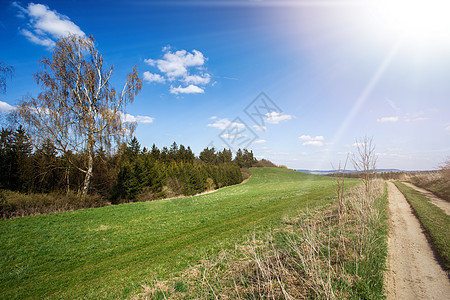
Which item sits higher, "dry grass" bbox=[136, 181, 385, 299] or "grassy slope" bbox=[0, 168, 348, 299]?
"dry grass" bbox=[136, 181, 385, 299]

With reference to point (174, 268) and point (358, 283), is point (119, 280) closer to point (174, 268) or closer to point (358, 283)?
point (174, 268)

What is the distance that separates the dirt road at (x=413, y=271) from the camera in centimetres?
360

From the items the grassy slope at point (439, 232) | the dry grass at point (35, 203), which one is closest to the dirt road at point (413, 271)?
the grassy slope at point (439, 232)

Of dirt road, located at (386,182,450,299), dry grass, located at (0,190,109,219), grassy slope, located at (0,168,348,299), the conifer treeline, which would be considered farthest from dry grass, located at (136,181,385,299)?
the conifer treeline

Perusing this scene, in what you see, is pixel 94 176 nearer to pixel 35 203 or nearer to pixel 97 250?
pixel 35 203

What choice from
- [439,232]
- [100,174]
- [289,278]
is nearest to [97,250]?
[289,278]

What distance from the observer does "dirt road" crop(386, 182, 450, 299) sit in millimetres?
3604

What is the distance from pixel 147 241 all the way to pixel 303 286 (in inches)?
282

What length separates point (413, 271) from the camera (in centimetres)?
436

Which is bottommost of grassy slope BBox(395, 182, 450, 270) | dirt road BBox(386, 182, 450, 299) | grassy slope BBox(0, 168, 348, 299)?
grassy slope BBox(0, 168, 348, 299)

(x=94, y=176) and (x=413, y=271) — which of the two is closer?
(x=413, y=271)

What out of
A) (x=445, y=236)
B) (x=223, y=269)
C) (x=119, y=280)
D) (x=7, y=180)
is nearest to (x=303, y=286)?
(x=223, y=269)

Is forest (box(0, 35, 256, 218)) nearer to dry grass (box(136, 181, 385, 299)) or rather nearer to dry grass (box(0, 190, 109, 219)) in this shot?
dry grass (box(0, 190, 109, 219))

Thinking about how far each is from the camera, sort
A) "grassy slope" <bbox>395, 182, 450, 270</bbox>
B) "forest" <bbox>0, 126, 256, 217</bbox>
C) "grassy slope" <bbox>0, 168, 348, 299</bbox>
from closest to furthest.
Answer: "grassy slope" <bbox>0, 168, 348, 299</bbox>
"grassy slope" <bbox>395, 182, 450, 270</bbox>
"forest" <bbox>0, 126, 256, 217</bbox>
